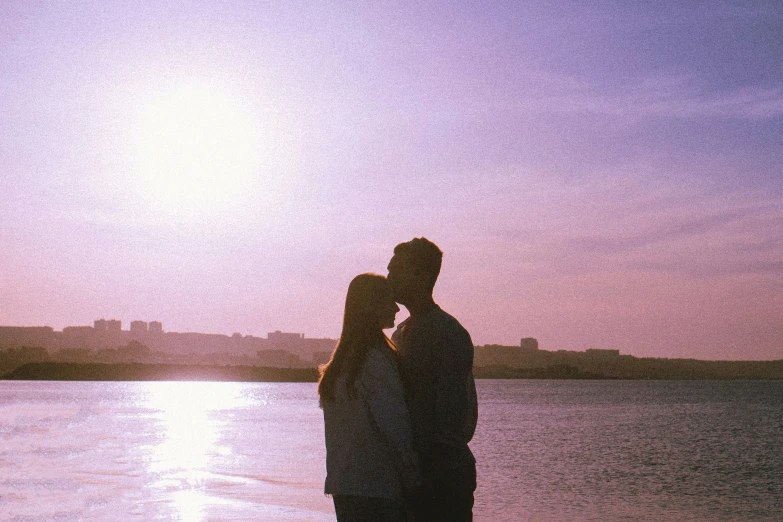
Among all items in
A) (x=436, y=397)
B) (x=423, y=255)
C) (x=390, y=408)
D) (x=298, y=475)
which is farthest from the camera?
(x=298, y=475)

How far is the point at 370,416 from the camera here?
4.02m

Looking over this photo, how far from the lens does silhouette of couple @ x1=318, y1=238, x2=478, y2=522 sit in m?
3.96

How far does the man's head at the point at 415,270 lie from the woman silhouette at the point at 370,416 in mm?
277

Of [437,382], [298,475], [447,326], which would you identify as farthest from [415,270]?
[298,475]

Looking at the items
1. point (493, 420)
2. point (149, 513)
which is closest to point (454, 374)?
point (149, 513)

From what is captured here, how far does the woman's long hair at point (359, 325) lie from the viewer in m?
3.98

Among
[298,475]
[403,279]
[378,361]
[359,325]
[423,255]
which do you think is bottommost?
[298,475]

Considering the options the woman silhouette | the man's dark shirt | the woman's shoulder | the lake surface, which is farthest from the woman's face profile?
the lake surface

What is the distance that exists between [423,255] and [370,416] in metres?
0.89

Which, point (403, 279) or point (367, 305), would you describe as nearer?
point (367, 305)

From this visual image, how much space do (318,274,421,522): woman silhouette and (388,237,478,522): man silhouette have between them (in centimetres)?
16

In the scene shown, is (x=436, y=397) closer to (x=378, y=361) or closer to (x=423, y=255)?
(x=378, y=361)

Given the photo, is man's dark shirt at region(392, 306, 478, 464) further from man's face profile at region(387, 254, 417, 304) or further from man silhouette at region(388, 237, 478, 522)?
man's face profile at region(387, 254, 417, 304)

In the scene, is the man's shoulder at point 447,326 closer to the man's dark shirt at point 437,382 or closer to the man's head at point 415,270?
the man's dark shirt at point 437,382
